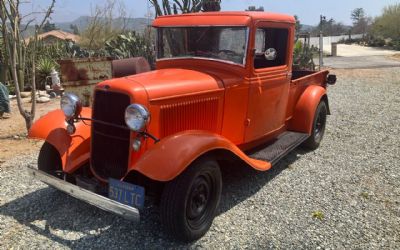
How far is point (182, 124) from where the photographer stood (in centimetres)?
378

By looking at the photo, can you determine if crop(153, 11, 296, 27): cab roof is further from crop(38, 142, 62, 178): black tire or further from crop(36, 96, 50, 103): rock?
crop(36, 96, 50, 103): rock

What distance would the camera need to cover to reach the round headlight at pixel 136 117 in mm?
3240

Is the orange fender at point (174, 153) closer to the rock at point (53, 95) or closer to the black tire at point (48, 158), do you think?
the black tire at point (48, 158)

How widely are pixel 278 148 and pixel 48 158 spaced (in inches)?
105

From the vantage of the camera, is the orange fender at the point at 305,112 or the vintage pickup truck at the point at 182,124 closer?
the vintage pickup truck at the point at 182,124

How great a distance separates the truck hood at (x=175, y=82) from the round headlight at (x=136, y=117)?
251 millimetres

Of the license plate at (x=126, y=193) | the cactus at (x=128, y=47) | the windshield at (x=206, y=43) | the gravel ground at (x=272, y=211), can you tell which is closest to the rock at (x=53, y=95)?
the cactus at (x=128, y=47)

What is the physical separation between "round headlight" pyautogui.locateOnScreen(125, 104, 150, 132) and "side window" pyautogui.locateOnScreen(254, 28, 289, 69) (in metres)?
1.64

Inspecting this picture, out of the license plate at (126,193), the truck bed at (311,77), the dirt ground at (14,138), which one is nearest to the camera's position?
the license plate at (126,193)

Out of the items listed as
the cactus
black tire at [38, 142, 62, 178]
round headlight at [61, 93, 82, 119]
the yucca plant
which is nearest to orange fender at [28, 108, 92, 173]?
black tire at [38, 142, 62, 178]

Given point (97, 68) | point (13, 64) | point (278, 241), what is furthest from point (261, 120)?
point (13, 64)

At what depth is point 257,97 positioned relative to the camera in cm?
452

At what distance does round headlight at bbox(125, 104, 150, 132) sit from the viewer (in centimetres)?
324

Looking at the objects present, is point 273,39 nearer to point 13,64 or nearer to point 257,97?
point 257,97
